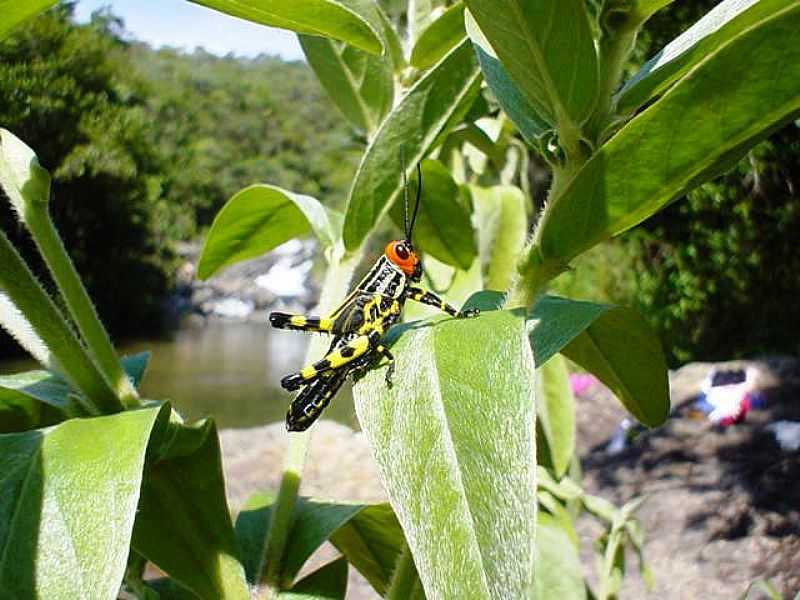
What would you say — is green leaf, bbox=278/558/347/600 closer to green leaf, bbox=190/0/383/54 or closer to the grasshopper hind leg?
the grasshopper hind leg

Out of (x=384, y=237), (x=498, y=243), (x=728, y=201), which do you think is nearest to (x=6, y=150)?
(x=498, y=243)

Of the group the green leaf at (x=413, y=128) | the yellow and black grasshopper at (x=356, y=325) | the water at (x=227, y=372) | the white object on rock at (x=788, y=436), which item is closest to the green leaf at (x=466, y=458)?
the yellow and black grasshopper at (x=356, y=325)

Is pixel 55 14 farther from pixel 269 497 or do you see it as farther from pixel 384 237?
pixel 384 237

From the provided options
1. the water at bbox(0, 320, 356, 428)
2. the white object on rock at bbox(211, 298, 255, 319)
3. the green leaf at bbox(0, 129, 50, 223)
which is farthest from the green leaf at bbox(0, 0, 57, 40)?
the white object on rock at bbox(211, 298, 255, 319)

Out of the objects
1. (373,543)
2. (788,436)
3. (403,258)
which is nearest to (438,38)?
(403,258)

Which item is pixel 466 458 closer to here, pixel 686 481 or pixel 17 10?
pixel 17 10

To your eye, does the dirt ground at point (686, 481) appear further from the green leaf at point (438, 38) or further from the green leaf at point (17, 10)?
the green leaf at point (17, 10)
